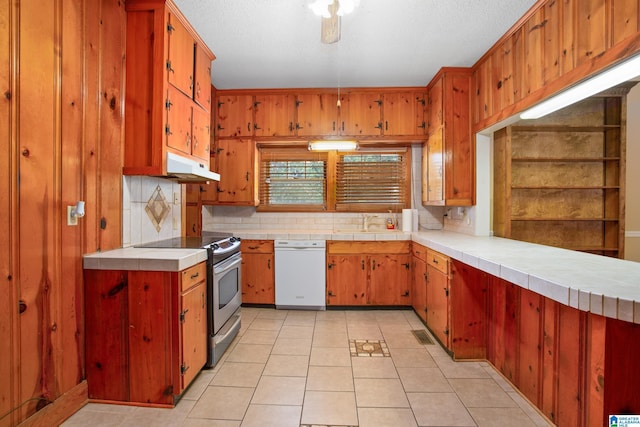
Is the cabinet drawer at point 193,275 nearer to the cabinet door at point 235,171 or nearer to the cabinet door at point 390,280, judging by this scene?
the cabinet door at point 235,171

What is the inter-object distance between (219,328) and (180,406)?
0.57 meters

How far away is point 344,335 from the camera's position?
273cm

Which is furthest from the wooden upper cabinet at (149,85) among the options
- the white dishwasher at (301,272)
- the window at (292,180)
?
the window at (292,180)

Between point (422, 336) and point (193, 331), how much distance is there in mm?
2017

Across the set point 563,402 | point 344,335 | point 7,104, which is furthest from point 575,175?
point 7,104

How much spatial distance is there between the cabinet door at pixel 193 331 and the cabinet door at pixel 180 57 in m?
1.57

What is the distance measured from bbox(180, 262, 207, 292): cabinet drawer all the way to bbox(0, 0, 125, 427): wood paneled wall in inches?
24.3

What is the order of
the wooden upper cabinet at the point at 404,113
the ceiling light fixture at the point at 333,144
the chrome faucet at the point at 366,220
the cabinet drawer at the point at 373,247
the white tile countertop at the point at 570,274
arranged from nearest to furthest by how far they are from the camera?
the white tile countertop at the point at 570,274 → the ceiling light fixture at the point at 333,144 → the cabinet drawer at the point at 373,247 → the wooden upper cabinet at the point at 404,113 → the chrome faucet at the point at 366,220

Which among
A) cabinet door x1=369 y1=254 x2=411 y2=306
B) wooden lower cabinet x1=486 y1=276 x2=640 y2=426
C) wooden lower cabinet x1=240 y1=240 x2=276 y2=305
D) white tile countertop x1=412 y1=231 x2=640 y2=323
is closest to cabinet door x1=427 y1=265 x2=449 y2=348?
wooden lower cabinet x1=486 y1=276 x2=640 y2=426

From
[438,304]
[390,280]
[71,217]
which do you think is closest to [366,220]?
[390,280]

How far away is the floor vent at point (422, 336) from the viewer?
102 inches

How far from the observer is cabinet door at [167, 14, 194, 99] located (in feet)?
7.02

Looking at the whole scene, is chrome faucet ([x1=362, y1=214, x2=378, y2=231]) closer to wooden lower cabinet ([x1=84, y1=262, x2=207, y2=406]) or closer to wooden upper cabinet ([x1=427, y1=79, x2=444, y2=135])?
wooden upper cabinet ([x1=427, y1=79, x2=444, y2=135])

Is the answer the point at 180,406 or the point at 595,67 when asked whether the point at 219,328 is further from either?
the point at 595,67
